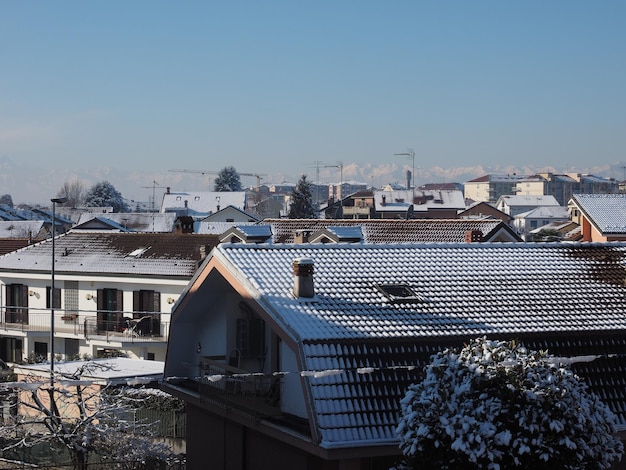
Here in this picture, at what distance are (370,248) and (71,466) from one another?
27.2 feet

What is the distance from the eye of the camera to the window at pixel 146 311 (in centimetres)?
4038

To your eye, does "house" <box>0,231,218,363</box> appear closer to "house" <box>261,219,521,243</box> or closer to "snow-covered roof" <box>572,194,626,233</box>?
"house" <box>261,219,521,243</box>

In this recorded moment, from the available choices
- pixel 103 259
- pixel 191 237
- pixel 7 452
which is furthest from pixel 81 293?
pixel 7 452

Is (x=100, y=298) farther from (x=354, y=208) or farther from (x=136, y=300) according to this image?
(x=354, y=208)

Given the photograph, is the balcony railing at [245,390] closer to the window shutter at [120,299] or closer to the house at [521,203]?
the window shutter at [120,299]

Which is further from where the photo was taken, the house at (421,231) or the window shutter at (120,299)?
the window shutter at (120,299)

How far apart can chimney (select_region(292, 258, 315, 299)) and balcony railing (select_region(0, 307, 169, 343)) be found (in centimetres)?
2354

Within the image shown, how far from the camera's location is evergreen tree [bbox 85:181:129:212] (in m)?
149

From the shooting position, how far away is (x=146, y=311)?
40812mm

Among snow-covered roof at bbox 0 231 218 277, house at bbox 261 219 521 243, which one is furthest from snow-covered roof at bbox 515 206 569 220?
snow-covered roof at bbox 0 231 218 277

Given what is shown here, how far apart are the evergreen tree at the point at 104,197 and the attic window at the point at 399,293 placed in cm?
13257

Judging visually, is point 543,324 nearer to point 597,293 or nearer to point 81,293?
point 597,293

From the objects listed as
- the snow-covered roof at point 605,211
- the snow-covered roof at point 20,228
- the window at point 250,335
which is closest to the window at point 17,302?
the snow-covered roof at point 20,228


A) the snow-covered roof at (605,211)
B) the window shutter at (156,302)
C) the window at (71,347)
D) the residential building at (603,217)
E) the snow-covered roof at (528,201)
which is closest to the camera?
the window shutter at (156,302)
